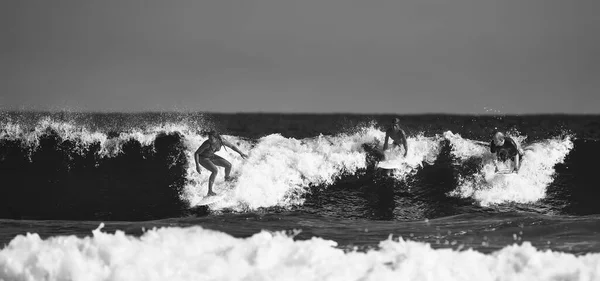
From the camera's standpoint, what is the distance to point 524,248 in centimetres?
768

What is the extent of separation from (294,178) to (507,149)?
15.9 ft

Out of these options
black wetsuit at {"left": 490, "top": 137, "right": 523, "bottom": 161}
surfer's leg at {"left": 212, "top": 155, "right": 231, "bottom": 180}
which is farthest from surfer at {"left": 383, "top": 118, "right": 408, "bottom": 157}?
surfer's leg at {"left": 212, "top": 155, "right": 231, "bottom": 180}

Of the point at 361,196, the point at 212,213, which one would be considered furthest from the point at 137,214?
the point at 361,196

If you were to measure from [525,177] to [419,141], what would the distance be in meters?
3.73

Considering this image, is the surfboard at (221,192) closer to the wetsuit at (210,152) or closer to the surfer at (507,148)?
the wetsuit at (210,152)

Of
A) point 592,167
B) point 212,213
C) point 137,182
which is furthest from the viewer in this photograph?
point 592,167

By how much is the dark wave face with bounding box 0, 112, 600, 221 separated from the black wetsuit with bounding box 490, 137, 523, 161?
0.54 metres

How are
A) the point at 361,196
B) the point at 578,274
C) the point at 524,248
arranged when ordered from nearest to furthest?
the point at 578,274
the point at 524,248
the point at 361,196

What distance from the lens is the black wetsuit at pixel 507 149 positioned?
1456 cm

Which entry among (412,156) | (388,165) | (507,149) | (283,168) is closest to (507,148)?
(507,149)

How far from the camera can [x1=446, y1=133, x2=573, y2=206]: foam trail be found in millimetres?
13867

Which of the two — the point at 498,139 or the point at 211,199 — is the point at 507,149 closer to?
the point at 498,139

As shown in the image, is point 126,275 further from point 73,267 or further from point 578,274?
point 578,274

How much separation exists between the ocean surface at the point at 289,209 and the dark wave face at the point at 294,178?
0.16 ft
